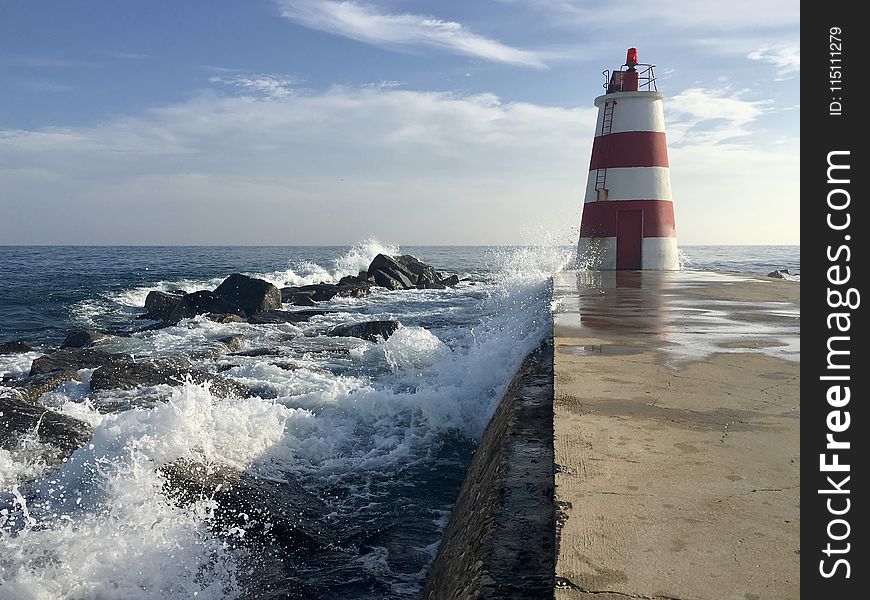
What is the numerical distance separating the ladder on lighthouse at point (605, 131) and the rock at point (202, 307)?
8105mm

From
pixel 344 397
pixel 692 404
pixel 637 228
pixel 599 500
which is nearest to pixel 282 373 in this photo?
pixel 344 397

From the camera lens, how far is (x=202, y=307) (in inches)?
604

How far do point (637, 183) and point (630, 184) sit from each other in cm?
13

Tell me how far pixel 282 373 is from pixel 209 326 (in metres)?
5.83

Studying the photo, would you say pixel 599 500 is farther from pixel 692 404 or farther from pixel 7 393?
pixel 7 393

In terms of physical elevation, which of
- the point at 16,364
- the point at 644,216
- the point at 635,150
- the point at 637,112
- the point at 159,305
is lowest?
the point at 16,364

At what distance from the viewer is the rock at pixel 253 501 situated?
3402 mm

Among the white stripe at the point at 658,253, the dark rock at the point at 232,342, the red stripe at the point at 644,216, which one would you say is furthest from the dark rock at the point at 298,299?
the white stripe at the point at 658,253

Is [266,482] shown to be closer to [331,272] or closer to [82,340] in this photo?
[82,340]

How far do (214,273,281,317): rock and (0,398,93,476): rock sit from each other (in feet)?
32.9

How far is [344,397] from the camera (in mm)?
5844

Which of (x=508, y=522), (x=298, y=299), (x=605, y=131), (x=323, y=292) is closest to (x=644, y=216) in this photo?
(x=605, y=131)

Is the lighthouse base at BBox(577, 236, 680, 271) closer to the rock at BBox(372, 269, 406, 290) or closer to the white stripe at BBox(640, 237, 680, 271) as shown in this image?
the white stripe at BBox(640, 237, 680, 271)
